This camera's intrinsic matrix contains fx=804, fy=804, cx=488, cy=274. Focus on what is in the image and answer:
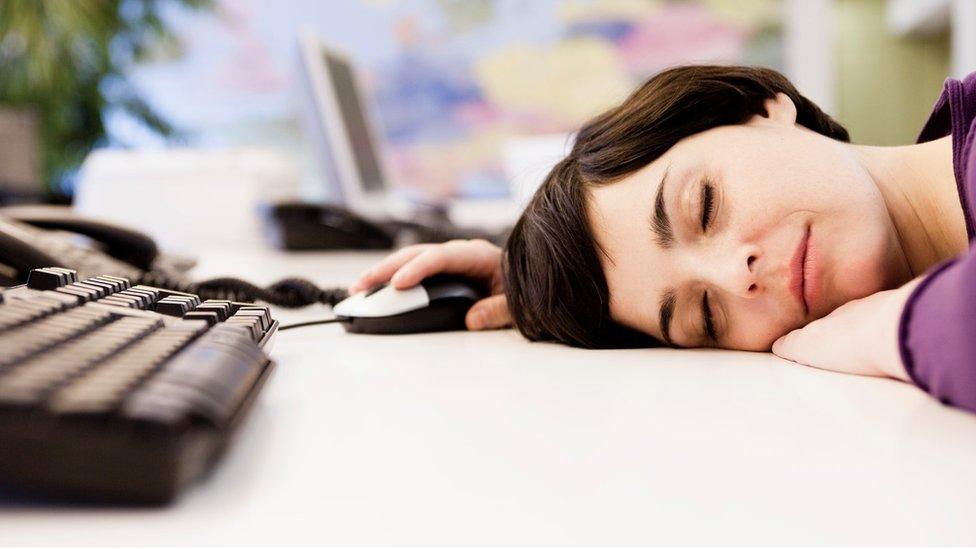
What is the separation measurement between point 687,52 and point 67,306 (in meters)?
3.62

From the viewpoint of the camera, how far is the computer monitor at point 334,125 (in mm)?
1977

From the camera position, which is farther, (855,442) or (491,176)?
(491,176)

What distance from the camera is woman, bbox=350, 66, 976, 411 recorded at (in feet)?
2.40

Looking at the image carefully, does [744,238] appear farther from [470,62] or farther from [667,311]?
[470,62]

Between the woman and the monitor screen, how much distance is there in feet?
4.12

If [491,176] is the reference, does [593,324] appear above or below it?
above

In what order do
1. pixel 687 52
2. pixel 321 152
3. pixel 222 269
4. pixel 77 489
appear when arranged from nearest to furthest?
1. pixel 77 489
2. pixel 222 269
3. pixel 321 152
4. pixel 687 52

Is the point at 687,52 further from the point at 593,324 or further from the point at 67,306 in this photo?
the point at 67,306

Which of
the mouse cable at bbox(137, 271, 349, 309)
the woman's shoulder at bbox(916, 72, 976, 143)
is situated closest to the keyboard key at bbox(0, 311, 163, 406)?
the mouse cable at bbox(137, 271, 349, 309)

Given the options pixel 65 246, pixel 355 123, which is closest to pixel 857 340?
pixel 65 246

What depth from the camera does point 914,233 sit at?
2.71 feet

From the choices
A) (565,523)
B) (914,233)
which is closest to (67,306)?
(565,523)

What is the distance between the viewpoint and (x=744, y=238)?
2.46 feet

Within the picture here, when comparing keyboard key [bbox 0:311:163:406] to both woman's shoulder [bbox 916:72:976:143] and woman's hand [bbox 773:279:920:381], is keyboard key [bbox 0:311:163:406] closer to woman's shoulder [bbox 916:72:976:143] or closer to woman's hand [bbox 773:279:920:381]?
woman's hand [bbox 773:279:920:381]
